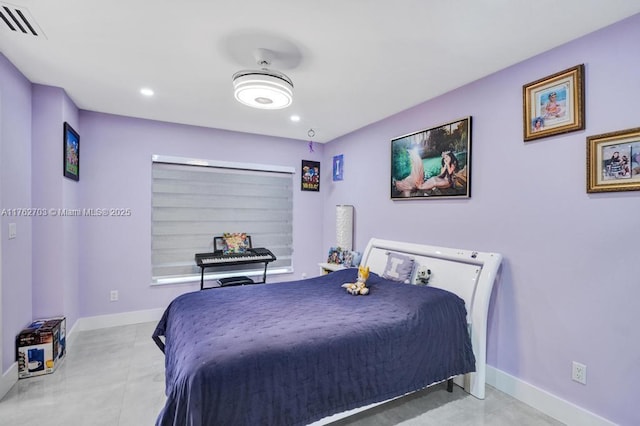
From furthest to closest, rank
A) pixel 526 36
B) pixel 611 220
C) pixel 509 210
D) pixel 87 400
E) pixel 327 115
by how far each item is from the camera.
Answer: pixel 327 115 < pixel 509 210 < pixel 87 400 < pixel 526 36 < pixel 611 220

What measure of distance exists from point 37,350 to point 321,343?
2590 millimetres

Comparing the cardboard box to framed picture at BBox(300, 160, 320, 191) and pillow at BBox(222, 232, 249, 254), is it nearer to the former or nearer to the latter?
pillow at BBox(222, 232, 249, 254)

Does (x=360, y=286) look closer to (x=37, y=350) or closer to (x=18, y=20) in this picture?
(x=37, y=350)

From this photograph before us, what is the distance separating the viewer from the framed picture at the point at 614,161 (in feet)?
5.98

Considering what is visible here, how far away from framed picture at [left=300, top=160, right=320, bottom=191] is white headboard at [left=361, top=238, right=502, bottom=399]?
91.9 inches

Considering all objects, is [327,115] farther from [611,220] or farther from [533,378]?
[533,378]

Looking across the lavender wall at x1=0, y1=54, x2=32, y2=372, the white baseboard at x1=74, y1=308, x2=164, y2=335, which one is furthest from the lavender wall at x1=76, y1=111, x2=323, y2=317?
the lavender wall at x1=0, y1=54, x2=32, y2=372

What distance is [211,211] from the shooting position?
442 cm

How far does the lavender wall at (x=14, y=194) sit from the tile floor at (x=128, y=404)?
0.40 m

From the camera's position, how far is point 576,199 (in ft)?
6.83

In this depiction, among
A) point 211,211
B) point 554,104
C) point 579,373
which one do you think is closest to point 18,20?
point 211,211

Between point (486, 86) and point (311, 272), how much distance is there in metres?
3.64

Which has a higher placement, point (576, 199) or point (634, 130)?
point (634, 130)

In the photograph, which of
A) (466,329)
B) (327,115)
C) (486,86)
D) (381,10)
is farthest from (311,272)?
(381,10)
